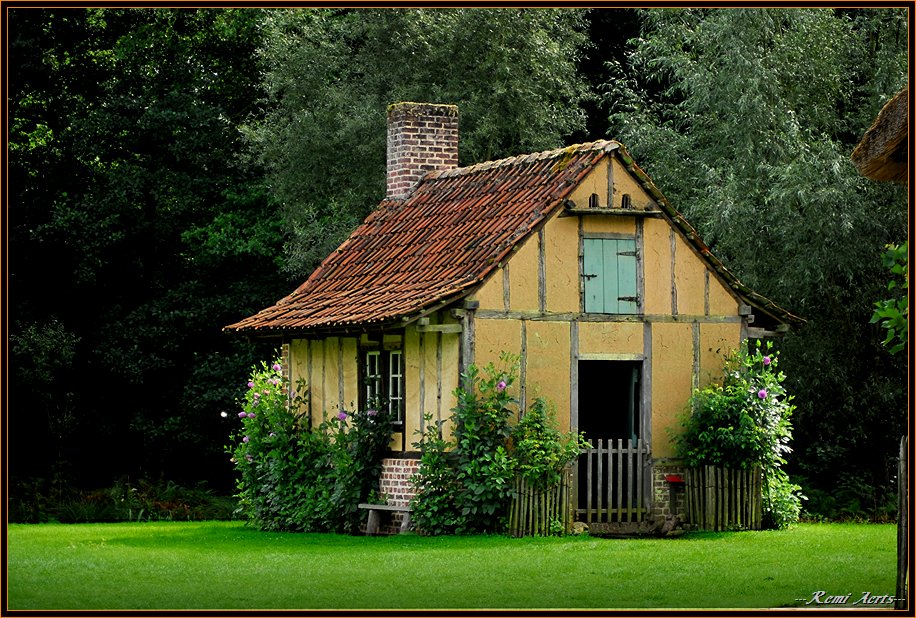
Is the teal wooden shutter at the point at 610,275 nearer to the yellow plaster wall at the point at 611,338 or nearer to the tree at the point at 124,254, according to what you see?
the yellow plaster wall at the point at 611,338

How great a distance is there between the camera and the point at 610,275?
2158 centimetres

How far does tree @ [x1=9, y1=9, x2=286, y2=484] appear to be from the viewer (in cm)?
3356

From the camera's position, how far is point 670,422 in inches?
864

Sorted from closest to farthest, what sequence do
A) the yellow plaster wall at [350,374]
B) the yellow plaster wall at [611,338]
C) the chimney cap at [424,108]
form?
1. the yellow plaster wall at [611,338]
2. the yellow plaster wall at [350,374]
3. the chimney cap at [424,108]

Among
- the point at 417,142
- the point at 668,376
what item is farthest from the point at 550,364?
the point at 417,142

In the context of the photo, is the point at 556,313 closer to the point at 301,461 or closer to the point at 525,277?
the point at 525,277

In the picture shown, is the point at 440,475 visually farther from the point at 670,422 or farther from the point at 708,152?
the point at 708,152

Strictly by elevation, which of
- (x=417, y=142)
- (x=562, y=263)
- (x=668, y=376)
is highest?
(x=417, y=142)

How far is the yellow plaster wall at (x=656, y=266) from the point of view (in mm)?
21766

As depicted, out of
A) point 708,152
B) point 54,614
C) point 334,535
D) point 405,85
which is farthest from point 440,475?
point 405,85

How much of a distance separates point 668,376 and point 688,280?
4.39ft

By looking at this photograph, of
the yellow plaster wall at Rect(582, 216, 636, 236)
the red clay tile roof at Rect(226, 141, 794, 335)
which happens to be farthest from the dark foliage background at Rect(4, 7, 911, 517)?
the yellow plaster wall at Rect(582, 216, 636, 236)

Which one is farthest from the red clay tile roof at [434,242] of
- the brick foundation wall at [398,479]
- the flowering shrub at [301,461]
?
the brick foundation wall at [398,479]

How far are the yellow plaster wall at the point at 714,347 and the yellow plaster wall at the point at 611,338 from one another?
3.36ft
